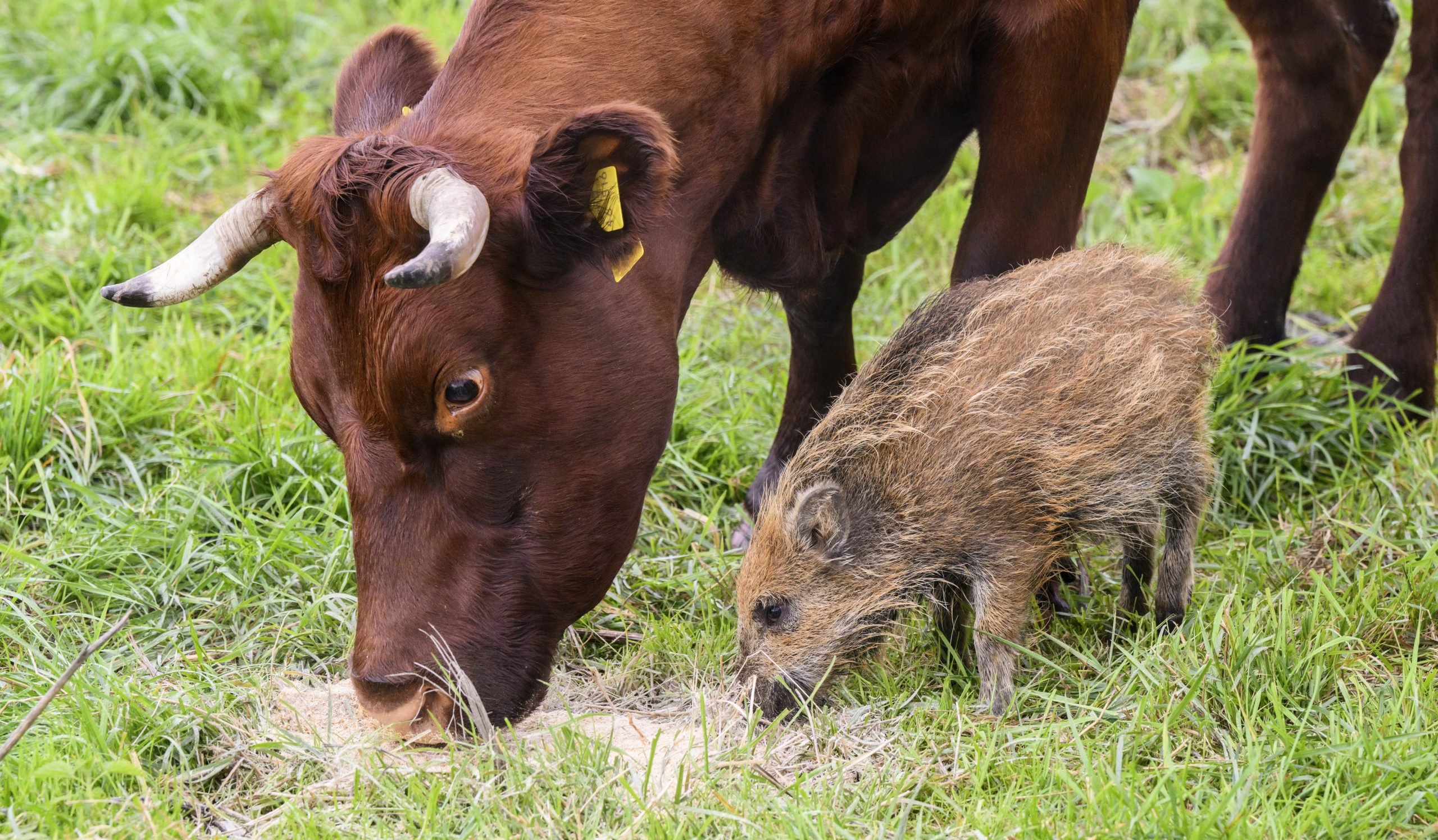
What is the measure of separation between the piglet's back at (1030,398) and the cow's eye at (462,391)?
37.4 inches

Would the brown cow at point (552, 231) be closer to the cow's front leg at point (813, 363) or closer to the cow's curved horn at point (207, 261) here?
the cow's curved horn at point (207, 261)

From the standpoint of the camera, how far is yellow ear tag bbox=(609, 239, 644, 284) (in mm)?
3113

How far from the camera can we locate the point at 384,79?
3.57 meters

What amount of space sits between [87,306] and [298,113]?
6.29 ft

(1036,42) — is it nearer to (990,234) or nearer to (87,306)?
Result: (990,234)

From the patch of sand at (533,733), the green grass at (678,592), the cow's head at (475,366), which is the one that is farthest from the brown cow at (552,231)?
the green grass at (678,592)

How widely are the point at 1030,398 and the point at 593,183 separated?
117cm

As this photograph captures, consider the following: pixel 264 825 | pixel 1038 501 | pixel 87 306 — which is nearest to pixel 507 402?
pixel 264 825

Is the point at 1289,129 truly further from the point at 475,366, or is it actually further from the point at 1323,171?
the point at 475,366

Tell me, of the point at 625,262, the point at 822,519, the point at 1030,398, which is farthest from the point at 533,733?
the point at 1030,398

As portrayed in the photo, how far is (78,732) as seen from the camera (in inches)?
132

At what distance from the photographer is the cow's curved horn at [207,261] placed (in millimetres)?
3113

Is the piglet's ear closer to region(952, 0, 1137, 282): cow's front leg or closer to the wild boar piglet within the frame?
the wild boar piglet

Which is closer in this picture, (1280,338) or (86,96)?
(1280,338)
